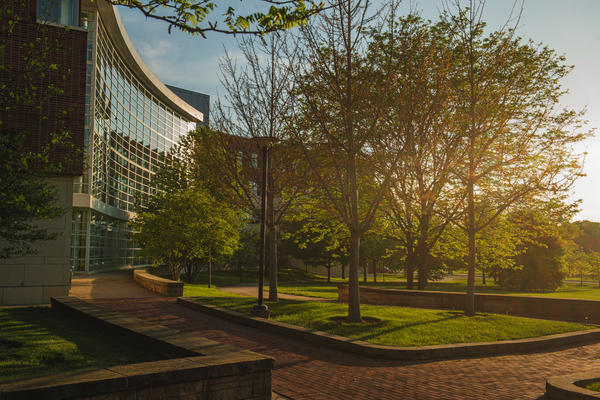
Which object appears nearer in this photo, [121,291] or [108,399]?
[108,399]

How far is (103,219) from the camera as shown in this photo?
126 feet

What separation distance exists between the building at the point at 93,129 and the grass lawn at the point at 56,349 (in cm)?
353

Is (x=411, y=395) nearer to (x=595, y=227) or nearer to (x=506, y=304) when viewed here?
(x=506, y=304)

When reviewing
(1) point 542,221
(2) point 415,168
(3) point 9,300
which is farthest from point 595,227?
(3) point 9,300

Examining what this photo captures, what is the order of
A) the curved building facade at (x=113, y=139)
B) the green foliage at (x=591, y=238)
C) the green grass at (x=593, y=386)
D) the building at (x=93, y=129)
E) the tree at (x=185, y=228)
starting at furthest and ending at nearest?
the green foliage at (x=591, y=238) → the curved building facade at (x=113, y=139) → the tree at (x=185, y=228) → the building at (x=93, y=129) → the green grass at (x=593, y=386)

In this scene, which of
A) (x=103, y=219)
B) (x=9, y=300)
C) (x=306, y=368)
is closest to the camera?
(x=306, y=368)

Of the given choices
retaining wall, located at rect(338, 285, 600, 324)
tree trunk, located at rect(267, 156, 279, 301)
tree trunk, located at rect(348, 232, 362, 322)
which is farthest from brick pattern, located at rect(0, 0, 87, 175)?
retaining wall, located at rect(338, 285, 600, 324)

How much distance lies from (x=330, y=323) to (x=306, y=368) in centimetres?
403

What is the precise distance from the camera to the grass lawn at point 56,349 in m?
6.26

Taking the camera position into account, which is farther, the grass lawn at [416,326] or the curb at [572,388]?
the grass lawn at [416,326]

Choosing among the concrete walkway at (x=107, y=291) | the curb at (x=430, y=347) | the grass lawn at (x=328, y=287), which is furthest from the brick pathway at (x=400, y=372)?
the grass lawn at (x=328, y=287)

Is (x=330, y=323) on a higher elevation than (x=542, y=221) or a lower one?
lower

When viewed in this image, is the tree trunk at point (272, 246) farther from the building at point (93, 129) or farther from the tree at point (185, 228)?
the tree at point (185, 228)

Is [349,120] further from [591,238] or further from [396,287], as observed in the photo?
[591,238]
